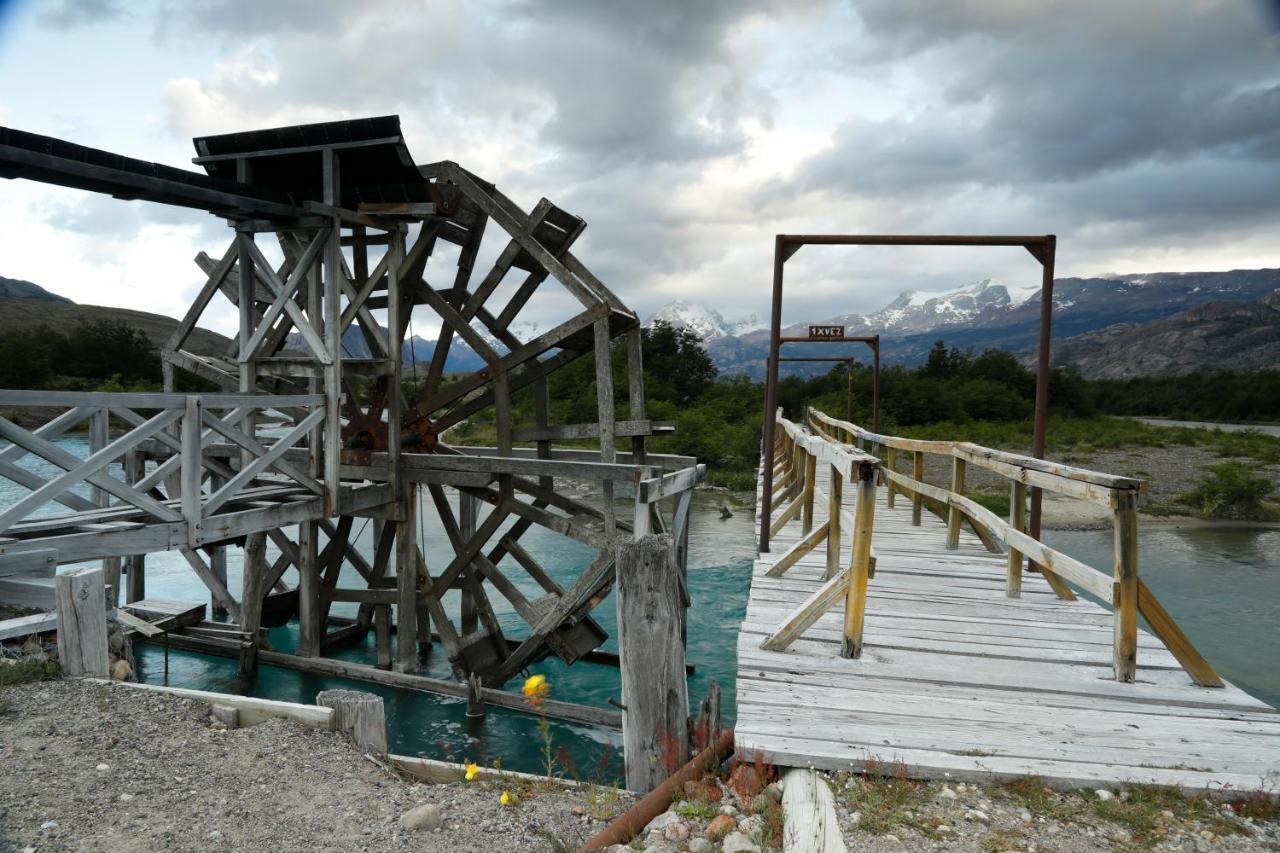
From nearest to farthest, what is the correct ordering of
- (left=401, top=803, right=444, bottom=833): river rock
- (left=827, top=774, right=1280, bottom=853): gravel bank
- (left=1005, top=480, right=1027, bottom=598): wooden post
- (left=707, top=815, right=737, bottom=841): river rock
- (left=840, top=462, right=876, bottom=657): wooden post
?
(left=827, top=774, right=1280, bottom=853): gravel bank → (left=707, top=815, right=737, bottom=841): river rock → (left=401, top=803, right=444, bottom=833): river rock → (left=840, top=462, right=876, bottom=657): wooden post → (left=1005, top=480, right=1027, bottom=598): wooden post

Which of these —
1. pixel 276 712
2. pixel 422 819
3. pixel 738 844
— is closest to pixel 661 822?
pixel 738 844

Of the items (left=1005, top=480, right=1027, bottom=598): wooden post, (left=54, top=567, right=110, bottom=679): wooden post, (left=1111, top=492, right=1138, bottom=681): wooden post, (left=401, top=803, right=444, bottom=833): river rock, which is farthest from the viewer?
(left=1005, top=480, right=1027, bottom=598): wooden post

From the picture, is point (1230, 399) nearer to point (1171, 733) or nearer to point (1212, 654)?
point (1212, 654)

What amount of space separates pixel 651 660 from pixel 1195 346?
14335 cm

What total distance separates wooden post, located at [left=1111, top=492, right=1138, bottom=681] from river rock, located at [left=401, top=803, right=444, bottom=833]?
3309 mm

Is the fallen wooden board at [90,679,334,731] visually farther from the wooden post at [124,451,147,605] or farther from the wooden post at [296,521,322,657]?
the wooden post at [124,451,147,605]

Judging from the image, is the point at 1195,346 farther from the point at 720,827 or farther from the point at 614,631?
the point at 720,827

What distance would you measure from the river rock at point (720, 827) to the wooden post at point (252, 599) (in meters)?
6.58

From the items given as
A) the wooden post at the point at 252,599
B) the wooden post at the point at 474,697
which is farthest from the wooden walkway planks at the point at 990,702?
the wooden post at the point at 252,599

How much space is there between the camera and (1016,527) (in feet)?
18.6

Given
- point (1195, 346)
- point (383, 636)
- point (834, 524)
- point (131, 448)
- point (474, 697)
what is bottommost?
point (474, 697)

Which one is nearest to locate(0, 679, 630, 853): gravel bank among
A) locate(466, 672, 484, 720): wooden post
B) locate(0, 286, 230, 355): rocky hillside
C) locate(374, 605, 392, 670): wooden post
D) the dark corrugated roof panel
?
locate(466, 672, 484, 720): wooden post

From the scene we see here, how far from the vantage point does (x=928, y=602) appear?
5750 millimetres

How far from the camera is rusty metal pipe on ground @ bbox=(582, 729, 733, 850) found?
3262 millimetres
